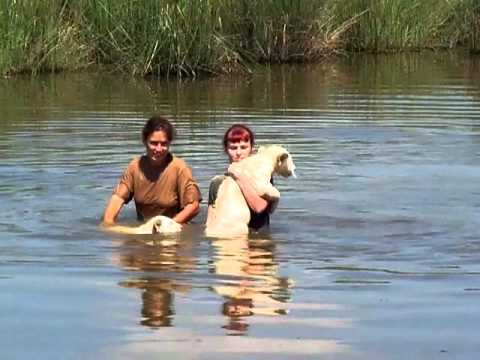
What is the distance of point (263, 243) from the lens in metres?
9.48

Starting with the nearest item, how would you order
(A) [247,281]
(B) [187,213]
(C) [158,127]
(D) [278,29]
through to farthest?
(A) [247,281] → (C) [158,127] → (B) [187,213] → (D) [278,29]

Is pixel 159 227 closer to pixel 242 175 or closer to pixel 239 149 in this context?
pixel 242 175

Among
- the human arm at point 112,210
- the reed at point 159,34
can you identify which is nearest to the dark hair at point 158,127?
the human arm at point 112,210

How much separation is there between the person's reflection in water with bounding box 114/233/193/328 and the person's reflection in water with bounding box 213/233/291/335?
25cm

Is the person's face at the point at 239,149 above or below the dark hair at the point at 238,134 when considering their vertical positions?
below

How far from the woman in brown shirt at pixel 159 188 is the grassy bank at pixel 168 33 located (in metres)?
11.8

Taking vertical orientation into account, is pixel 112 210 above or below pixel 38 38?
below

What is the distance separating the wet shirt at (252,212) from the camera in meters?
9.55

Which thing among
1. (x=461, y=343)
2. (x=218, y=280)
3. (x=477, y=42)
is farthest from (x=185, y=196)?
(x=477, y=42)

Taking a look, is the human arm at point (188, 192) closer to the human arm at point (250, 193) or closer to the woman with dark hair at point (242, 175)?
the woman with dark hair at point (242, 175)

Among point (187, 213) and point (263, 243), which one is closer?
point (263, 243)

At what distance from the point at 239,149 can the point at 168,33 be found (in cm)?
1286

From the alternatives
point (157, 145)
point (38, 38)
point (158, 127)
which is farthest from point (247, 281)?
point (38, 38)

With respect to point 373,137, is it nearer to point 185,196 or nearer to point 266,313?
point 185,196
